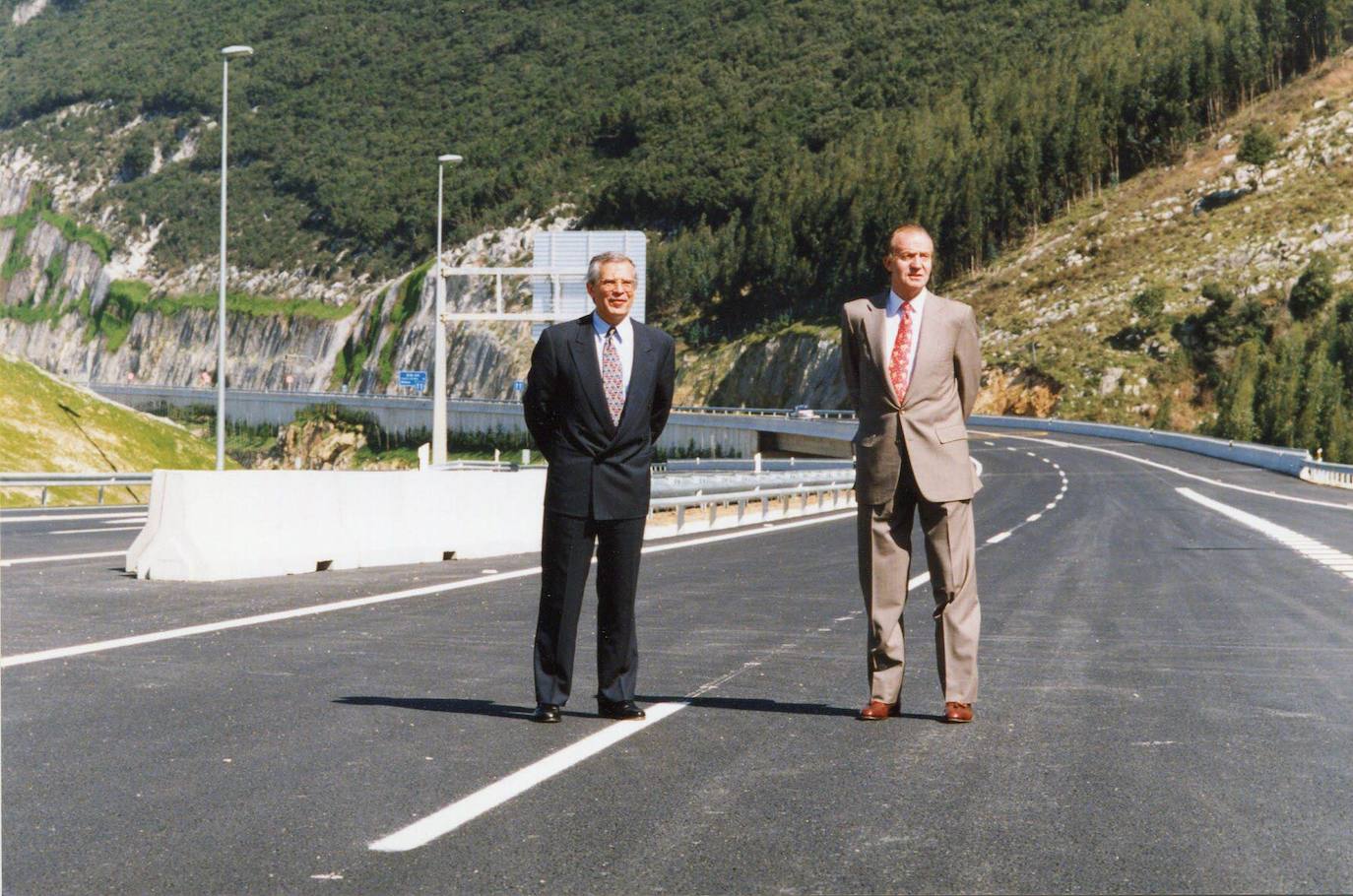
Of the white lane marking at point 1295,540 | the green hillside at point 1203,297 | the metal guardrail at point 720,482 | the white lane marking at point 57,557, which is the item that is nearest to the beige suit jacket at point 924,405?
the white lane marking at point 1295,540

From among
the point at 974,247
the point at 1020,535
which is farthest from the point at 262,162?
the point at 1020,535

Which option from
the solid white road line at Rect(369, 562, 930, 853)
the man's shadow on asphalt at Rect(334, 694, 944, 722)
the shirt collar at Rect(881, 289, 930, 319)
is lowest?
the man's shadow on asphalt at Rect(334, 694, 944, 722)

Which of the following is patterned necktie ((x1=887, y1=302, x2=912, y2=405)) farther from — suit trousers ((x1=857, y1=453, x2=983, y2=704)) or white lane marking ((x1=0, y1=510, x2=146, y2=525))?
white lane marking ((x1=0, y1=510, x2=146, y2=525))

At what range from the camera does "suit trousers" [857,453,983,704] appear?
7148 mm

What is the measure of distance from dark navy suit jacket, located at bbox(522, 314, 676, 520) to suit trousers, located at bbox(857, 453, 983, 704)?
1.07 meters

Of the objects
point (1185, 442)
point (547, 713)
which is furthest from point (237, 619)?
point (1185, 442)

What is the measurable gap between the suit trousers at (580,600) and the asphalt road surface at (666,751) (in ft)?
0.78

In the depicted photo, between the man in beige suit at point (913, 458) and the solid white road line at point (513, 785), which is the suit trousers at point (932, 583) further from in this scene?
the solid white road line at point (513, 785)

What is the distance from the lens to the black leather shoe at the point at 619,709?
7.32 meters

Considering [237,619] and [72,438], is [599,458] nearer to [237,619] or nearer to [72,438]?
[237,619]

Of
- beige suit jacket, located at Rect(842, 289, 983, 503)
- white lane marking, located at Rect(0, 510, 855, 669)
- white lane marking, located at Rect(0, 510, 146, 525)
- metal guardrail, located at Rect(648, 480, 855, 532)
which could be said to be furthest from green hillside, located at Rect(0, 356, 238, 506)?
beige suit jacket, located at Rect(842, 289, 983, 503)

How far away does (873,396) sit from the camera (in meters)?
7.18

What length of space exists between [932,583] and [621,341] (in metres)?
1.75

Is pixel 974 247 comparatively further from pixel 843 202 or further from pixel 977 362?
pixel 977 362
